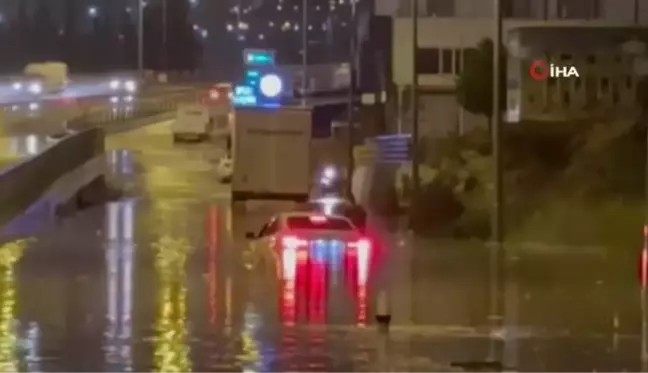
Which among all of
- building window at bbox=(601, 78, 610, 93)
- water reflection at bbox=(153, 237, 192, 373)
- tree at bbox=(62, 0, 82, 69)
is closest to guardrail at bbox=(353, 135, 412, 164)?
building window at bbox=(601, 78, 610, 93)

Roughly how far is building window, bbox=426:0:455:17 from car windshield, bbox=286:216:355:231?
147 ft

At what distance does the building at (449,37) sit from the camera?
229ft

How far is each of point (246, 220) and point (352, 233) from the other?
40.0 feet

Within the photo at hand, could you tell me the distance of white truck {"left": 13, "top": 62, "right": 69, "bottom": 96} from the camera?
332ft

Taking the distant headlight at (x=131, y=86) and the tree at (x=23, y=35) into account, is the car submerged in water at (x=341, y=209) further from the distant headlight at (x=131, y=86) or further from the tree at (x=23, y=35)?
the tree at (x=23, y=35)

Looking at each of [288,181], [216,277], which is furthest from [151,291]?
[288,181]

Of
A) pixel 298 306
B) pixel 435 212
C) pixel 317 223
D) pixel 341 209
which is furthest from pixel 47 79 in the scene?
pixel 298 306

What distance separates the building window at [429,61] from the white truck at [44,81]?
1415 inches

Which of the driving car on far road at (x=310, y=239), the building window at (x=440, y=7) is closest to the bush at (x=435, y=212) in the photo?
the driving car on far road at (x=310, y=239)

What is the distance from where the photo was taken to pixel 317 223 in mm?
29625

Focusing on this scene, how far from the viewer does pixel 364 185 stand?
4834 cm

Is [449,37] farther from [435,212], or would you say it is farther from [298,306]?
[298,306]

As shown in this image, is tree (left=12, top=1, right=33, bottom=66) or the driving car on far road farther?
tree (left=12, top=1, right=33, bottom=66)

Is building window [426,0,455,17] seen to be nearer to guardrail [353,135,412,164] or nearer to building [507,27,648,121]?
building [507,27,648,121]
